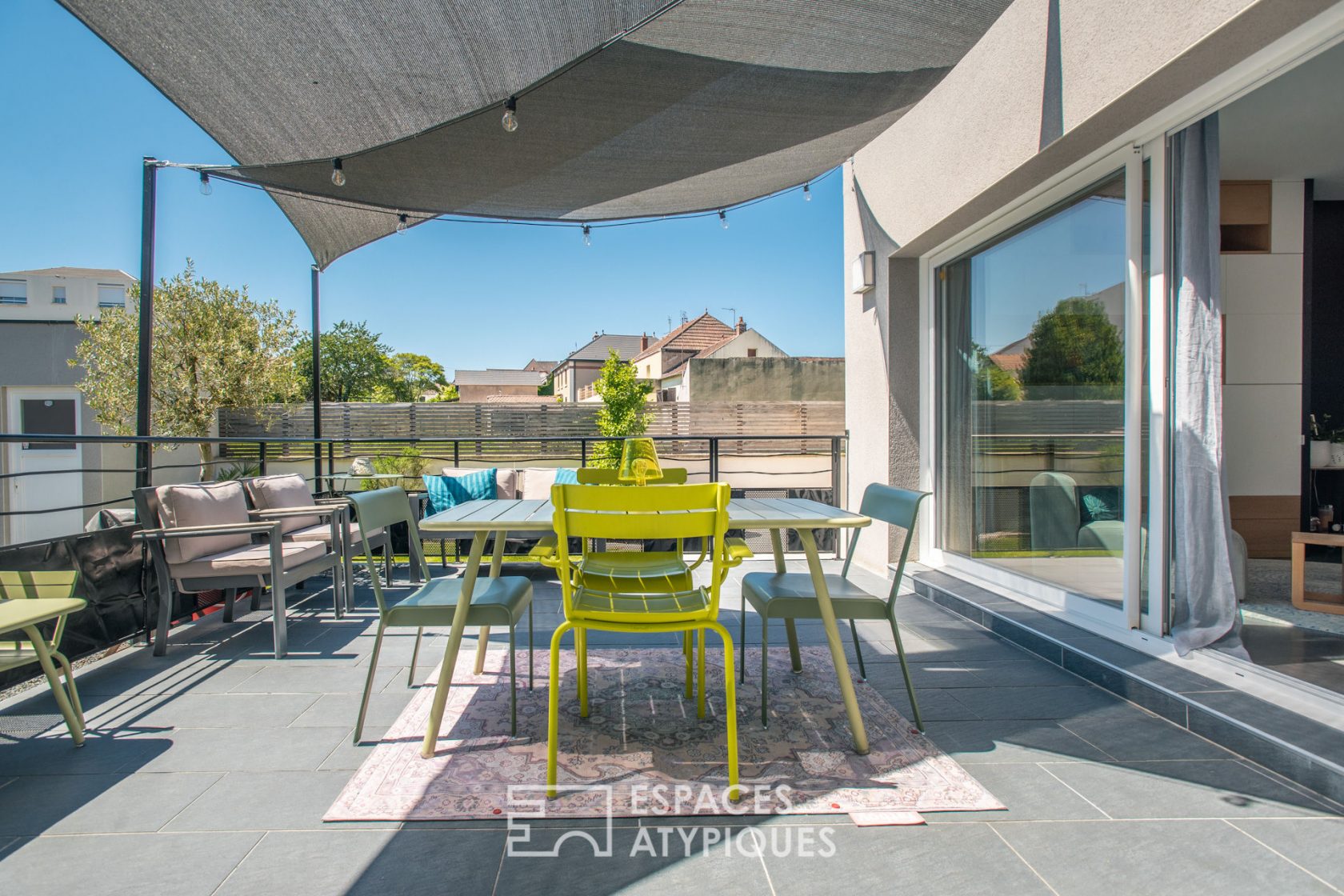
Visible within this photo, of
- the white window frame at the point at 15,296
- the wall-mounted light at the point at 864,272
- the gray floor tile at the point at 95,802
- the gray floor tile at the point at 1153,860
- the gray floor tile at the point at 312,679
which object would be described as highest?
the white window frame at the point at 15,296

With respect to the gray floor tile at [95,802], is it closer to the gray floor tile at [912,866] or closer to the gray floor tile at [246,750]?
the gray floor tile at [246,750]

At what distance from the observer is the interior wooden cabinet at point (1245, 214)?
4215mm

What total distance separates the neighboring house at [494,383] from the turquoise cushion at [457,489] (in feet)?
161

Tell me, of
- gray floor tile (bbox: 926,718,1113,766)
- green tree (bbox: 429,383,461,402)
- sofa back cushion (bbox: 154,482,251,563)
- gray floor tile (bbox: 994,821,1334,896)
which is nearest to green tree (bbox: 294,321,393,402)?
green tree (bbox: 429,383,461,402)

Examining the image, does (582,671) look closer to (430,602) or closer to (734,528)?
(430,602)

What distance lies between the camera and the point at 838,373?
84.9 feet

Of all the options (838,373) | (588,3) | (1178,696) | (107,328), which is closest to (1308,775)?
(1178,696)

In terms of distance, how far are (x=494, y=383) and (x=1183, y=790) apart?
60451 mm

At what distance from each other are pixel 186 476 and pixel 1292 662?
18386 millimetres

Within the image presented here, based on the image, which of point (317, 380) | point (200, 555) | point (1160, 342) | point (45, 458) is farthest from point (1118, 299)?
point (45, 458)

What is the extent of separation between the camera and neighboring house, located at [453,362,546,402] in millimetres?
56625

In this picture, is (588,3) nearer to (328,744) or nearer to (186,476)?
(328,744)

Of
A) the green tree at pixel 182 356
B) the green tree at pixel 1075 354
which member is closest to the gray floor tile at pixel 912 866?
the green tree at pixel 1075 354

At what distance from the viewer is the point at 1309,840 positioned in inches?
64.7
